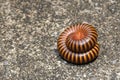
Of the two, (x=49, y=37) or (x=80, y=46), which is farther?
(x=49, y=37)

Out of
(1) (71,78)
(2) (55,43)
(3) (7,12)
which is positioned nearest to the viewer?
(1) (71,78)

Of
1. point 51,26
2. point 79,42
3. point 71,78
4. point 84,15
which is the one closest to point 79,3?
point 84,15

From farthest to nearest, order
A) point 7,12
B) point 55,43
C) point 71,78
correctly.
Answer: point 7,12 → point 55,43 → point 71,78

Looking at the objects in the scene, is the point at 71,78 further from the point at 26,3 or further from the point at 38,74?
the point at 26,3

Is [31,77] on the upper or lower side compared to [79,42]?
lower
